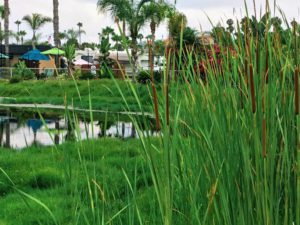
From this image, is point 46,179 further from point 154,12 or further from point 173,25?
point 154,12

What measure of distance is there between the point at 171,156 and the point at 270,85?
411 mm

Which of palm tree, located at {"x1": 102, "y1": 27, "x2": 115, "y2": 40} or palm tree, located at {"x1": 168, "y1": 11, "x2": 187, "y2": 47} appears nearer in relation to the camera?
palm tree, located at {"x1": 168, "y1": 11, "x2": 187, "y2": 47}

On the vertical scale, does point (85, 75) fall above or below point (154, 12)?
below

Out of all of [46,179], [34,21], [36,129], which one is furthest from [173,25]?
[34,21]

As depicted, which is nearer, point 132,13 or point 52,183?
point 52,183

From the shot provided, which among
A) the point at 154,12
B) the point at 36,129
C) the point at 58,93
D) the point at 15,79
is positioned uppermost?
the point at 154,12

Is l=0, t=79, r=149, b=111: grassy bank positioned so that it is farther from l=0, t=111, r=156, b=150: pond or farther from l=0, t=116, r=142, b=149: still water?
l=0, t=116, r=142, b=149: still water

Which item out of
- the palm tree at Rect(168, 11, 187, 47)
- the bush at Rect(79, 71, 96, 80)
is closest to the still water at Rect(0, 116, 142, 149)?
the palm tree at Rect(168, 11, 187, 47)

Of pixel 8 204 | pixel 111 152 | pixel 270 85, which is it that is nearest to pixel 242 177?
pixel 270 85

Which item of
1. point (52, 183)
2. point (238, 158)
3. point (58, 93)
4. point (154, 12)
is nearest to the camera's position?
point (238, 158)

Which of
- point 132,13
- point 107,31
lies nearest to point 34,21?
point 107,31

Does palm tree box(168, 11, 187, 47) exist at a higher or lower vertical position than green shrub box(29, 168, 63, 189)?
higher

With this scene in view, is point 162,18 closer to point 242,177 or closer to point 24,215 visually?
point 24,215

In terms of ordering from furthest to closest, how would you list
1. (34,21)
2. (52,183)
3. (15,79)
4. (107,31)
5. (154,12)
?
(107,31) → (34,21) → (154,12) → (15,79) → (52,183)
